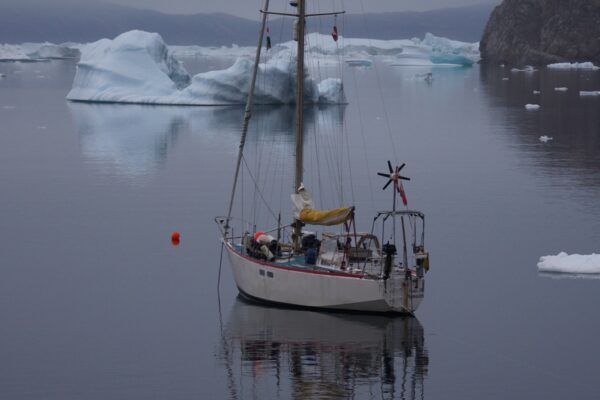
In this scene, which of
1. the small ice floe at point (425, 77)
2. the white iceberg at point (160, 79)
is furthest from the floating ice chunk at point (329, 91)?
the small ice floe at point (425, 77)

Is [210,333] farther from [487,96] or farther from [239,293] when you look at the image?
[487,96]

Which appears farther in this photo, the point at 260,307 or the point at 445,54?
the point at 445,54

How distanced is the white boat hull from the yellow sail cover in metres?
1.67

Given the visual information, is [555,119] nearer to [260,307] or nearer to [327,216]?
[327,216]

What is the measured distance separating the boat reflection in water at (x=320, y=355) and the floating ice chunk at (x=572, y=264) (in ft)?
20.5

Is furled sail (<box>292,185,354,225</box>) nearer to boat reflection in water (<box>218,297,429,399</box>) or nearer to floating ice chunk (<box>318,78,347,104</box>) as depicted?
boat reflection in water (<box>218,297,429,399</box>)

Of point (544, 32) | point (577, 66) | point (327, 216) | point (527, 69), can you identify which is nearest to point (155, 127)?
point (327, 216)

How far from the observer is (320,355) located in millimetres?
23703

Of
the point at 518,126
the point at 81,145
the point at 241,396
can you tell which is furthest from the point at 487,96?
the point at 241,396

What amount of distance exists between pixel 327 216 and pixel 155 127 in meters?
46.3

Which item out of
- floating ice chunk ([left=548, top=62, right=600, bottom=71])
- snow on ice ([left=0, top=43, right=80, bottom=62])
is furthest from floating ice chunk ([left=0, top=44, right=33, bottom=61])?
floating ice chunk ([left=548, top=62, right=600, bottom=71])

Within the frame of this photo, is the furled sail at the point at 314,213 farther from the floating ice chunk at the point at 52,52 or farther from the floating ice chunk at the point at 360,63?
the floating ice chunk at the point at 52,52

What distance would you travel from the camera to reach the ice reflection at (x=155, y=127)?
185ft

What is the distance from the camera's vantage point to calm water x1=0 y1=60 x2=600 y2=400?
22672mm
